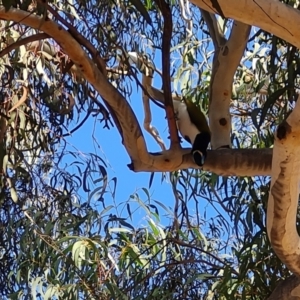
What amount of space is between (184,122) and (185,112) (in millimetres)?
47

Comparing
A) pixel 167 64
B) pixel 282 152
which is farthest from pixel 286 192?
pixel 167 64

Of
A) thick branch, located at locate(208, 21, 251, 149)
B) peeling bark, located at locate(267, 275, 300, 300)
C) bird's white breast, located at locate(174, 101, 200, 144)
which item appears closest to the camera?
peeling bark, located at locate(267, 275, 300, 300)

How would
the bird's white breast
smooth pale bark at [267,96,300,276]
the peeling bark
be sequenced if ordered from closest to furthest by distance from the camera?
smooth pale bark at [267,96,300,276] → the peeling bark → the bird's white breast

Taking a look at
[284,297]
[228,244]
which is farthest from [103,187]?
[284,297]

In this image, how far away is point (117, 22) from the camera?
99.2 inches

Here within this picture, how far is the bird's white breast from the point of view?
2.57m

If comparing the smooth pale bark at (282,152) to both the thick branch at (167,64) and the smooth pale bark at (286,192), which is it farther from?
the thick branch at (167,64)

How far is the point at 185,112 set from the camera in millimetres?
2641

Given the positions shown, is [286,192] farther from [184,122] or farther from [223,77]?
[184,122]

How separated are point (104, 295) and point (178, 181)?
603 mm

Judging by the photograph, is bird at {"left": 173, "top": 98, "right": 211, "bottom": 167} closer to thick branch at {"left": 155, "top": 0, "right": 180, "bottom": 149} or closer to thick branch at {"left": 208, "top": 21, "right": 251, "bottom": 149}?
thick branch at {"left": 208, "top": 21, "right": 251, "bottom": 149}

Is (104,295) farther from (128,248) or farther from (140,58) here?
(140,58)

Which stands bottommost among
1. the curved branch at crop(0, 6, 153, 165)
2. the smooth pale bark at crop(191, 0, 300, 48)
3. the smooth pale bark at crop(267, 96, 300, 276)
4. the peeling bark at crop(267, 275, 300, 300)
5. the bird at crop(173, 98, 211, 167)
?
the peeling bark at crop(267, 275, 300, 300)

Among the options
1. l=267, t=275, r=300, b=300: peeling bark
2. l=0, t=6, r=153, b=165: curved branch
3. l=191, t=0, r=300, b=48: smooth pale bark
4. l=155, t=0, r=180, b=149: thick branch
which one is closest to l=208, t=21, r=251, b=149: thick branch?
l=155, t=0, r=180, b=149: thick branch
